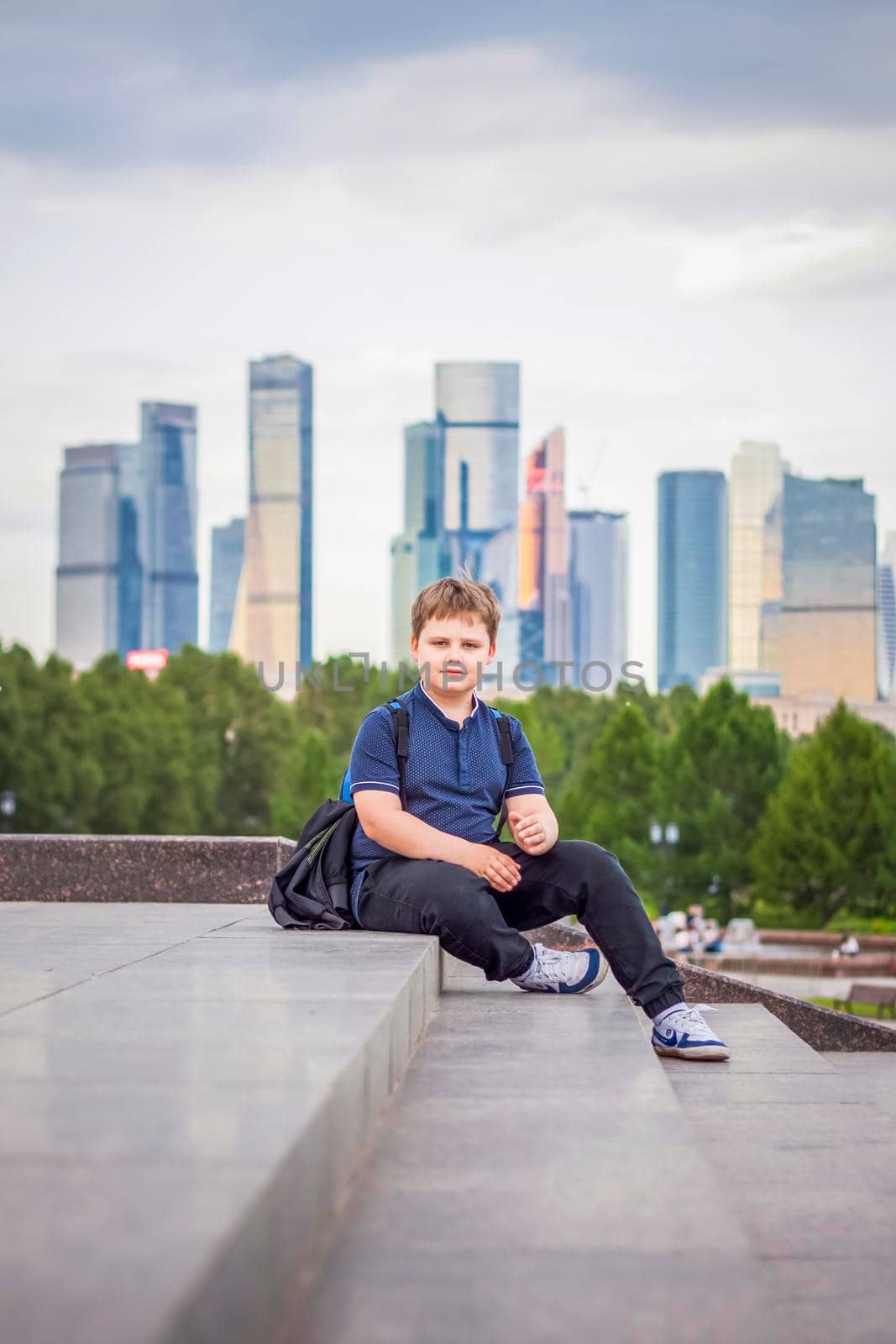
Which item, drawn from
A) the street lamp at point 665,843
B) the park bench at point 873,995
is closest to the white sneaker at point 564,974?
the park bench at point 873,995

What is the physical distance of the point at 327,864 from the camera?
5316 millimetres

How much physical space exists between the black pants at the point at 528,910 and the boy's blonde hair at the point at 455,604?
0.82 meters

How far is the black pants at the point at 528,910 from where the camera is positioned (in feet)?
15.4

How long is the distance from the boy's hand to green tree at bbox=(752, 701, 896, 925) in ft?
120

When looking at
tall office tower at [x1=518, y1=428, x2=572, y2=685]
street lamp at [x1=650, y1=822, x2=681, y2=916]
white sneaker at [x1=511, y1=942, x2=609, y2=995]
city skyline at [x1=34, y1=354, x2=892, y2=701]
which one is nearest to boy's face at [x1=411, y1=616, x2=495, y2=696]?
white sneaker at [x1=511, y1=942, x2=609, y2=995]

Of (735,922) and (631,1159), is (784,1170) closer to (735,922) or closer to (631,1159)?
(631,1159)

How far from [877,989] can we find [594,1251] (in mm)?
21925

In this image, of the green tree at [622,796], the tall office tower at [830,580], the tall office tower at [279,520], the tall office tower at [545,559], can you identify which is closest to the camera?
the green tree at [622,796]

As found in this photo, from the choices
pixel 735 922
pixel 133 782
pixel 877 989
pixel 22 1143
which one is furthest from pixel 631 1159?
pixel 133 782

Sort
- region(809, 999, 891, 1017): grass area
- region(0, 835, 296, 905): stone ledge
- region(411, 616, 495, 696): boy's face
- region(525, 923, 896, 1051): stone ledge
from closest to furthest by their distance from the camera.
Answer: region(411, 616, 495, 696): boy's face < region(525, 923, 896, 1051): stone ledge < region(0, 835, 296, 905): stone ledge < region(809, 999, 891, 1017): grass area

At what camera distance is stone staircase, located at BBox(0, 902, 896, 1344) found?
1.98 meters

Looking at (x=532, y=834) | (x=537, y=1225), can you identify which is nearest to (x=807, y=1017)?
(x=532, y=834)

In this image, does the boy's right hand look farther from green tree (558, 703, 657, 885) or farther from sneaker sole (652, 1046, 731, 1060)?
green tree (558, 703, 657, 885)

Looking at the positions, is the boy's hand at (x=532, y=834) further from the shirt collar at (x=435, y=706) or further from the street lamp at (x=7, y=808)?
the street lamp at (x=7, y=808)
